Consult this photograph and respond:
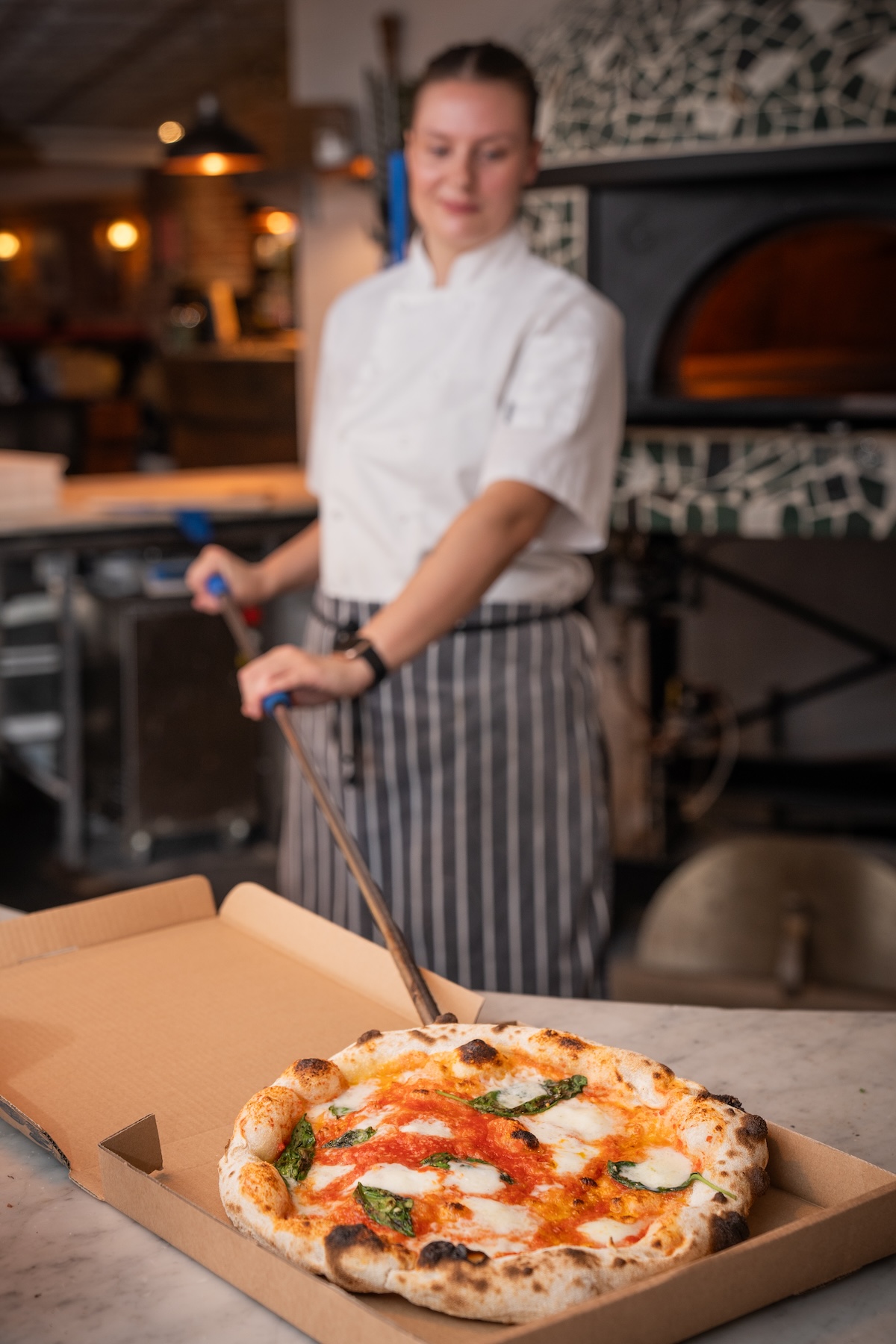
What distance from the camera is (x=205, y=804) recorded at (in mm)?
4078

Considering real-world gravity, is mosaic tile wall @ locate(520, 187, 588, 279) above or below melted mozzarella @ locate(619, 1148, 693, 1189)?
above

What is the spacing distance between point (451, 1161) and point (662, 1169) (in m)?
0.13

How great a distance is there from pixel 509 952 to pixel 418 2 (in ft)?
10.1

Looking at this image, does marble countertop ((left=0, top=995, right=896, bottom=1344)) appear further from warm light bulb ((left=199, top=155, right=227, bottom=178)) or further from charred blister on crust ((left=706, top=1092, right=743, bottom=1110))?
warm light bulb ((left=199, top=155, right=227, bottom=178))

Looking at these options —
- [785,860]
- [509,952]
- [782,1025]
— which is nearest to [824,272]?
[785,860]

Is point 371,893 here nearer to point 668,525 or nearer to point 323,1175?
point 323,1175

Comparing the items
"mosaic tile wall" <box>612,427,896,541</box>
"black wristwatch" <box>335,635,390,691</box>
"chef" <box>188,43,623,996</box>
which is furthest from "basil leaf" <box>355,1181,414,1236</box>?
"mosaic tile wall" <box>612,427,896,541</box>

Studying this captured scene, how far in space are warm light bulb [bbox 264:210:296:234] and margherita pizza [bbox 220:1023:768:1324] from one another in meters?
8.85

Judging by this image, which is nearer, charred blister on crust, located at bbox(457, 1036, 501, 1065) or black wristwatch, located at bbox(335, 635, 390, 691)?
charred blister on crust, located at bbox(457, 1036, 501, 1065)

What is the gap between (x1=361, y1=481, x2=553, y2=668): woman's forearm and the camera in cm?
174

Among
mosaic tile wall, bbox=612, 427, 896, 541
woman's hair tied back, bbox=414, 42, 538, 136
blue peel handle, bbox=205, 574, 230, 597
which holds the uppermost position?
woman's hair tied back, bbox=414, 42, 538, 136

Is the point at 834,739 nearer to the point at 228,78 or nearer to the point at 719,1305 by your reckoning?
the point at 719,1305

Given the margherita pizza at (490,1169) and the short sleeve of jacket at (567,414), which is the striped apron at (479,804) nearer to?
the short sleeve of jacket at (567,414)

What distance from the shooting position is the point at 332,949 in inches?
48.7
